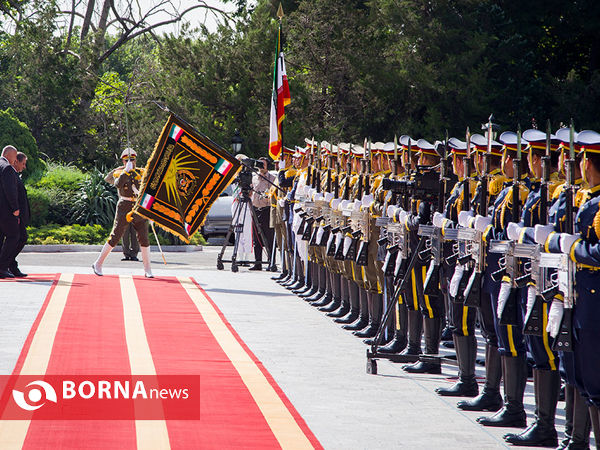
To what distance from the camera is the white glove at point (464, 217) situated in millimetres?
7949

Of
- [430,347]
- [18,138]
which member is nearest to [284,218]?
[430,347]

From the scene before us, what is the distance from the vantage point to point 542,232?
252 inches

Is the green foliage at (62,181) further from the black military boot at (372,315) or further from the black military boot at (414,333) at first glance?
the black military boot at (414,333)

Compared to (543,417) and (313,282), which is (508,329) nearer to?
(543,417)

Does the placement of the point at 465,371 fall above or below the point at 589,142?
below

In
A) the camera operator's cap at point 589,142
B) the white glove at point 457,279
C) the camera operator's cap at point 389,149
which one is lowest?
the white glove at point 457,279

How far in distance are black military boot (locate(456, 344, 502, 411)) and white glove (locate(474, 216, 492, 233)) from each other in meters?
0.92

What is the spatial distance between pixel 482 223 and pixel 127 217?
32.4 ft

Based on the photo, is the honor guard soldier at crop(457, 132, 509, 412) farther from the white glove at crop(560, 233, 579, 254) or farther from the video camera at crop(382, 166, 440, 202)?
the white glove at crop(560, 233, 579, 254)

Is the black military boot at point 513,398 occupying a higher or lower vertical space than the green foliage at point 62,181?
lower

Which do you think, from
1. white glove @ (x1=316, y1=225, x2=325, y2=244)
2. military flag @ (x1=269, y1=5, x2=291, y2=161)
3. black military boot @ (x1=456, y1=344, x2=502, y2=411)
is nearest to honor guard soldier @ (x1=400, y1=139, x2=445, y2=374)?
black military boot @ (x1=456, y1=344, x2=502, y2=411)

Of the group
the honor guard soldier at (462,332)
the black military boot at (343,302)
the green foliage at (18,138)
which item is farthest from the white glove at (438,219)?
the green foliage at (18,138)

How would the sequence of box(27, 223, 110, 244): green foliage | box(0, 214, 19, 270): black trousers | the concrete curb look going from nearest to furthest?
1. box(0, 214, 19, 270): black trousers
2. the concrete curb
3. box(27, 223, 110, 244): green foliage

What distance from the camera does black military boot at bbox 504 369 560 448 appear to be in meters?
6.80
